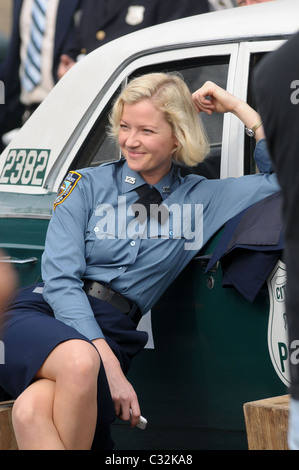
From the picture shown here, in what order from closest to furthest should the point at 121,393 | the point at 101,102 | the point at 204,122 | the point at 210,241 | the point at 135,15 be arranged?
1. the point at 121,393
2. the point at 210,241
3. the point at 204,122
4. the point at 101,102
5. the point at 135,15

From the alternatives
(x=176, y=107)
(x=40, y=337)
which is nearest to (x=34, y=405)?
(x=40, y=337)

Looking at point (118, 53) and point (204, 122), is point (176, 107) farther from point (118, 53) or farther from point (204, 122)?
point (118, 53)

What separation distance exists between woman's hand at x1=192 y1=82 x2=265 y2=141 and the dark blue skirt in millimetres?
733

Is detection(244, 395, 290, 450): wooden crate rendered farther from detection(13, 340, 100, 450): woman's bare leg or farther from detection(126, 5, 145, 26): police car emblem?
detection(126, 5, 145, 26): police car emblem

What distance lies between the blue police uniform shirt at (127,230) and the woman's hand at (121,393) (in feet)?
0.53

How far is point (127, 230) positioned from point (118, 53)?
2.78 feet

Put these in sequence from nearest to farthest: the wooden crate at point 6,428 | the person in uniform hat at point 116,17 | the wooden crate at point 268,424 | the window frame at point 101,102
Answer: the wooden crate at point 268,424 < the wooden crate at point 6,428 < the window frame at point 101,102 < the person in uniform hat at point 116,17

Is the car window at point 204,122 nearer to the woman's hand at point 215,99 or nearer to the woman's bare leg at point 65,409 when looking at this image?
the woman's hand at point 215,99

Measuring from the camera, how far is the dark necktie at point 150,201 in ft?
9.77

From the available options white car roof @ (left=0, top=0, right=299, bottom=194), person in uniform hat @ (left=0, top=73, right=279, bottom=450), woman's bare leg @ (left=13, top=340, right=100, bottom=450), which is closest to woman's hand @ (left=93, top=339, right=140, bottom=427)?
person in uniform hat @ (left=0, top=73, right=279, bottom=450)

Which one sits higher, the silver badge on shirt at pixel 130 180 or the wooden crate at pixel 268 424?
the silver badge on shirt at pixel 130 180

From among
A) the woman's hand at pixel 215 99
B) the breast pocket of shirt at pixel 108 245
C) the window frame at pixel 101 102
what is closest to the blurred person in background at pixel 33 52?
the window frame at pixel 101 102

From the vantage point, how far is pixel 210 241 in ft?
9.79
